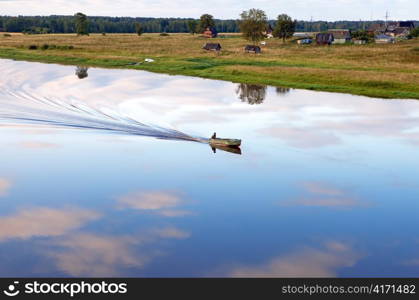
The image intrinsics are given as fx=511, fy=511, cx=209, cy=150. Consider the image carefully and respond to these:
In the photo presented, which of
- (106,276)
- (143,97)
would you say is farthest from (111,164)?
(143,97)

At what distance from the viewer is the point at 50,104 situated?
60906 millimetres

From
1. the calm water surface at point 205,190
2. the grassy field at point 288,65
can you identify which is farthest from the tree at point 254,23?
the calm water surface at point 205,190

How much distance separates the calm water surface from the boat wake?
8.6 inches

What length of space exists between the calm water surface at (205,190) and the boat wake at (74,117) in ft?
0.72

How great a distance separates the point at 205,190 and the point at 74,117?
85.0 ft

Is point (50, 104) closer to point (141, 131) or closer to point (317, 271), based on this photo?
point (141, 131)

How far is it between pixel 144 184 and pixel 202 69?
6673 cm

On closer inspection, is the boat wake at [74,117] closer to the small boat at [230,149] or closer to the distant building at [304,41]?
the small boat at [230,149]

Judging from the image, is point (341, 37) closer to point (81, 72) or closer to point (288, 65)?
point (288, 65)

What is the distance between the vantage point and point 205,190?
33250 millimetres

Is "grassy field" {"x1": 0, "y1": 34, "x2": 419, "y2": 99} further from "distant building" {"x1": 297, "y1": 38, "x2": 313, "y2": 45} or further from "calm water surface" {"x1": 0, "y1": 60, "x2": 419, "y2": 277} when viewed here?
"distant building" {"x1": 297, "y1": 38, "x2": 313, "y2": 45}

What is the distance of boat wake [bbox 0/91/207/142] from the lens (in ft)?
159

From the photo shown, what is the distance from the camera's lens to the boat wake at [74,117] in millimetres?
48438

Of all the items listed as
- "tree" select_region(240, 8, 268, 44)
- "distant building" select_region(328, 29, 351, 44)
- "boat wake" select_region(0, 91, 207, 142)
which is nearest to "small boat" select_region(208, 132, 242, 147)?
"boat wake" select_region(0, 91, 207, 142)
